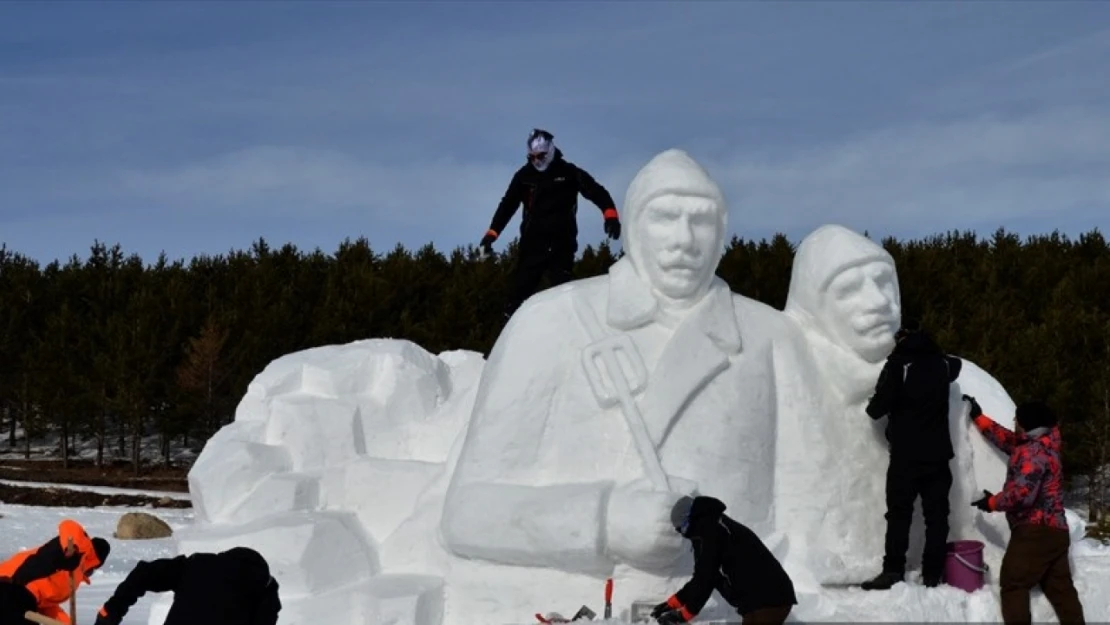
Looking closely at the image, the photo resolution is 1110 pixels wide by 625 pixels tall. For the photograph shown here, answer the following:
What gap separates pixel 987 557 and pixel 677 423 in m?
2.18

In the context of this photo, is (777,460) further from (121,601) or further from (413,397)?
(121,601)

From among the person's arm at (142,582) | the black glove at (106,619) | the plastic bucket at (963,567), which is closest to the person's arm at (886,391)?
the plastic bucket at (963,567)

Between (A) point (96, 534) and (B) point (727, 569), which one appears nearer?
(B) point (727, 569)

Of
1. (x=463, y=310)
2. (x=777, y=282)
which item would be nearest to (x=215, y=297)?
(x=463, y=310)

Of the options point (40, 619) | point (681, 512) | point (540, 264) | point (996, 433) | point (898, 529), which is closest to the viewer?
point (681, 512)

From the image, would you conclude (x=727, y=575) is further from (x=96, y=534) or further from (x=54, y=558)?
(x=96, y=534)

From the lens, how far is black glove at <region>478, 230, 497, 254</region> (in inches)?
400

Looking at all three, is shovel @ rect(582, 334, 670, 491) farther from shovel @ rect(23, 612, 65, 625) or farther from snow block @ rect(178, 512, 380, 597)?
shovel @ rect(23, 612, 65, 625)

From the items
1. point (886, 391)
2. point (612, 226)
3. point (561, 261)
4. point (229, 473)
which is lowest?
point (229, 473)

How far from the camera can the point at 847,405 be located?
7.73 metres

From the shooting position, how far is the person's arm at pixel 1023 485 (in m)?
7.36

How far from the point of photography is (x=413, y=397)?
30.7 ft

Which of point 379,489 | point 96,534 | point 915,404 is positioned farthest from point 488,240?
point 96,534

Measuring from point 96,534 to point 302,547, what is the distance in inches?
368
